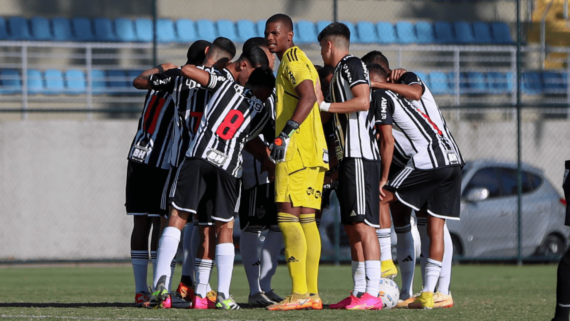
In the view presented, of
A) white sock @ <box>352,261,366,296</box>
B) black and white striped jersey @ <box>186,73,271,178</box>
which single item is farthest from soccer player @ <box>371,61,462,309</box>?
black and white striped jersey @ <box>186,73,271,178</box>

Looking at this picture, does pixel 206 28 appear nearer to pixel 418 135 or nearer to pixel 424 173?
pixel 418 135

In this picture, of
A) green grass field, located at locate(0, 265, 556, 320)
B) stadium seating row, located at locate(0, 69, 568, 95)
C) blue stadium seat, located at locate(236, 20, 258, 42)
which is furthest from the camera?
blue stadium seat, located at locate(236, 20, 258, 42)

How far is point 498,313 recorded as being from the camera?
19.6 feet

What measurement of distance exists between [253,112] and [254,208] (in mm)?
894

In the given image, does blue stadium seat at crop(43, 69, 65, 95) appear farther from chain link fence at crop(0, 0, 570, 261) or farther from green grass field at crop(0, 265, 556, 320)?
green grass field at crop(0, 265, 556, 320)

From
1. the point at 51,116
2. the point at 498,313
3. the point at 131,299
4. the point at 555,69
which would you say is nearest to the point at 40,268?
the point at 51,116

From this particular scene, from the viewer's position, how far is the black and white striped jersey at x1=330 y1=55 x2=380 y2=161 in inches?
240

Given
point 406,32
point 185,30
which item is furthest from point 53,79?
point 406,32

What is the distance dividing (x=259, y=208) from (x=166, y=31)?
11.5 metres

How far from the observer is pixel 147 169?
6523mm

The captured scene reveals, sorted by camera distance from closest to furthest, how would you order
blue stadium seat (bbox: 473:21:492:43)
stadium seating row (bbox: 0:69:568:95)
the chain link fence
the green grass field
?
the green grass field, the chain link fence, stadium seating row (bbox: 0:69:568:95), blue stadium seat (bbox: 473:21:492:43)

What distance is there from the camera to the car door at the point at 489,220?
12.7 m

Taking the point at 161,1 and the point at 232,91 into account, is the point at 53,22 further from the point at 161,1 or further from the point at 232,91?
the point at 232,91

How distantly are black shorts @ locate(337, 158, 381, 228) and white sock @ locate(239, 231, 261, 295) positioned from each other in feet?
3.02
